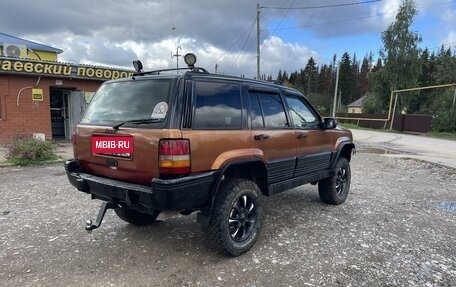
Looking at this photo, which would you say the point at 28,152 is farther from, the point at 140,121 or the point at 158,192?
the point at 158,192

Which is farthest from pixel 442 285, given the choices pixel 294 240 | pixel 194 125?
pixel 194 125

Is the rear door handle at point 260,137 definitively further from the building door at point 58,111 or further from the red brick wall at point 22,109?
the building door at point 58,111

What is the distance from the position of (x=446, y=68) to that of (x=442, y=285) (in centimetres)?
5623

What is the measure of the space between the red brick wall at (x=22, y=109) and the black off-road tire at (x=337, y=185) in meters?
11.4

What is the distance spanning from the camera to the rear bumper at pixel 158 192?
3070 mm

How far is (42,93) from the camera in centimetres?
1352

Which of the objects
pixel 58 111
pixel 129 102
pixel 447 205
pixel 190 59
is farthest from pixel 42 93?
pixel 447 205

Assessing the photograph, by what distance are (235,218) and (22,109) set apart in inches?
483

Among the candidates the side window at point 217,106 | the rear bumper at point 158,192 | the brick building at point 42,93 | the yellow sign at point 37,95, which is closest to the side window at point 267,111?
the side window at point 217,106

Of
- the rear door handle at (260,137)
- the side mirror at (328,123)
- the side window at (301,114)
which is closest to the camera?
the rear door handle at (260,137)

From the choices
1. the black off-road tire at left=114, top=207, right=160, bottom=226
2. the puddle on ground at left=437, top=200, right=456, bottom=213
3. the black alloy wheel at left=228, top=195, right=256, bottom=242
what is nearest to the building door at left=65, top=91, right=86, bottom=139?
the black off-road tire at left=114, top=207, right=160, bottom=226

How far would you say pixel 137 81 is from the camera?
3.71 metres

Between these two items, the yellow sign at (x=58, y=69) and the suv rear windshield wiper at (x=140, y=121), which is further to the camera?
the yellow sign at (x=58, y=69)

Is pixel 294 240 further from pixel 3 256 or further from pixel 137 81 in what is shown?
pixel 3 256
